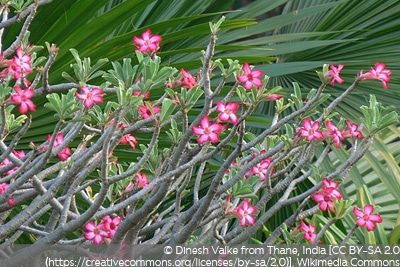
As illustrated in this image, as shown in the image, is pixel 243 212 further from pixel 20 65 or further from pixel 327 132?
pixel 20 65

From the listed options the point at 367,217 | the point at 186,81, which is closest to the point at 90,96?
the point at 186,81

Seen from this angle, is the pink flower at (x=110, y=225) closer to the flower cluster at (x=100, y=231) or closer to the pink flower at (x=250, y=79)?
the flower cluster at (x=100, y=231)

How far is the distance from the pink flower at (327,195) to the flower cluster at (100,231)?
38 cm

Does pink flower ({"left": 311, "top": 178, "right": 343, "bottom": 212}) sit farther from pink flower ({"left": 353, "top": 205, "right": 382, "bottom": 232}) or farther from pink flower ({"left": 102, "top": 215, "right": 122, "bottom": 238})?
pink flower ({"left": 102, "top": 215, "right": 122, "bottom": 238})

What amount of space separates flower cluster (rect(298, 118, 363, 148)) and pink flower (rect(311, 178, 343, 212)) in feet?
0.24

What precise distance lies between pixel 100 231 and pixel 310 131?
418mm

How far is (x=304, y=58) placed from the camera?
3250 mm

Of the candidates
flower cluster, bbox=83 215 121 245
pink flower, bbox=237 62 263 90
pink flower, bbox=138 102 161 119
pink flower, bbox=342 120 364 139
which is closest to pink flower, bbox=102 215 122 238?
flower cluster, bbox=83 215 121 245

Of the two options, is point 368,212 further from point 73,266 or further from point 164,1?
point 164,1

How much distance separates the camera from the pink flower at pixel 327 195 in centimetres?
142

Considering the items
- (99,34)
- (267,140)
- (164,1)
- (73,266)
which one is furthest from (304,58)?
(73,266)

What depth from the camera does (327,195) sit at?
143 cm

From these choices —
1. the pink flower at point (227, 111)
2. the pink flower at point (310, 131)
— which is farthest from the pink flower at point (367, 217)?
the pink flower at point (227, 111)

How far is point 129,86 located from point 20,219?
0.29 metres
